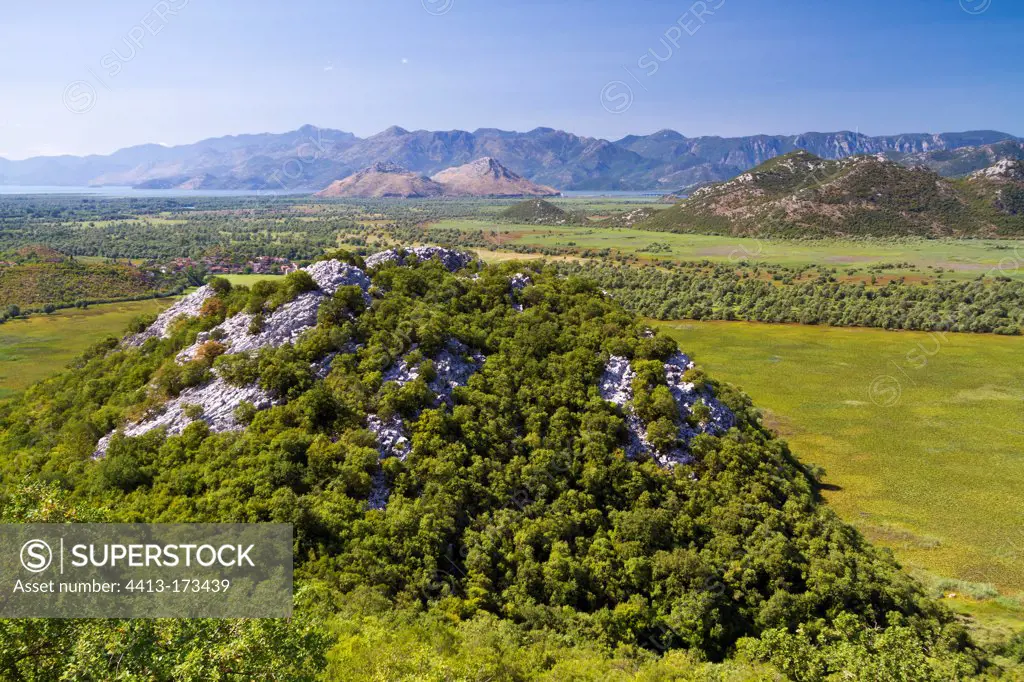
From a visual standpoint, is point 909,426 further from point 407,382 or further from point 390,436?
point 390,436

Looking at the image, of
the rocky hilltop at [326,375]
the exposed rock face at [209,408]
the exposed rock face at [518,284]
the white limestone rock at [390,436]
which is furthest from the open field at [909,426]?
the exposed rock face at [209,408]

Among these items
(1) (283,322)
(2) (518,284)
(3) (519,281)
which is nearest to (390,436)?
(1) (283,322)

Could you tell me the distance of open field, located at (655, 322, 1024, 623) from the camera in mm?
44281

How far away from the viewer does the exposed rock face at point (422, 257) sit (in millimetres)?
58719

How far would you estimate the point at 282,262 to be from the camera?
185m

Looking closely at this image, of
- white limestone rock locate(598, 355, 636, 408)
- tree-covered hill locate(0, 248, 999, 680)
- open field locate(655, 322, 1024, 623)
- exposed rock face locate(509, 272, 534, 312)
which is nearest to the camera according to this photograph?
tree-covered hill locate(0, 248, 999, 680)

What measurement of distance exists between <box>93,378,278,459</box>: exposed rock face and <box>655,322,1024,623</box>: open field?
48357 millimetres

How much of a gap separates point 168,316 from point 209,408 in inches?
776

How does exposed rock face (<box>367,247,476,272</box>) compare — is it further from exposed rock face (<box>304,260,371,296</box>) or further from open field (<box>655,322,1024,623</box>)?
open field (<box>655,322,1024,623</box>)

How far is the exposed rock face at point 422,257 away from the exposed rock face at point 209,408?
20630mm

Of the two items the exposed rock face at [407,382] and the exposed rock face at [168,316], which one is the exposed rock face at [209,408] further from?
the exposed rock face at [168,316]

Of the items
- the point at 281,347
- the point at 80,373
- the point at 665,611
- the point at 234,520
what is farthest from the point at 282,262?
the point at 665,611

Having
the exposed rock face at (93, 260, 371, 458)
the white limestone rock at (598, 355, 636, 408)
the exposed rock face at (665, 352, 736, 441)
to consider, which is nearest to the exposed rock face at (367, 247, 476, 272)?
the exposed rock face at (93, 260, 371, 458)

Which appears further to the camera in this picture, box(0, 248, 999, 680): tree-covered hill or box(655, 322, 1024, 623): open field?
box(655, 322, 1024, 623): open field
